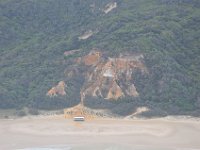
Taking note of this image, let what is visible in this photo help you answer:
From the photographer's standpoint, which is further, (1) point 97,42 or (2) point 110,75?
(1) point 97,42

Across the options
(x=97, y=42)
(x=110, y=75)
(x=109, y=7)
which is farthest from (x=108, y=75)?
(x=109, y=7)

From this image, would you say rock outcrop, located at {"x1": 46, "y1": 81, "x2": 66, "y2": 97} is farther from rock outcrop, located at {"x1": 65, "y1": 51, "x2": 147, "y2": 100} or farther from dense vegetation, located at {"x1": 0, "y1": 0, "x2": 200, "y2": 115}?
rock outcrop, located at {"x1": 65, "y1": 51, "x2": 147, "y2": 100}

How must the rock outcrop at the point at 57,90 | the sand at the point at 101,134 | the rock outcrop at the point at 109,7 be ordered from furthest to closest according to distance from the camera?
the rock outcrop at the point at 109,7, the rock outcrop at the point at 57,90, the sand at the point at 101,134

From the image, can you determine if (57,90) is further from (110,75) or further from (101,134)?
(101,134)

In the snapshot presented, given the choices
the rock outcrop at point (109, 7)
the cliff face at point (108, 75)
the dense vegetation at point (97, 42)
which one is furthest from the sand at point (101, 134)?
the rock outcrop at point (109, 7)

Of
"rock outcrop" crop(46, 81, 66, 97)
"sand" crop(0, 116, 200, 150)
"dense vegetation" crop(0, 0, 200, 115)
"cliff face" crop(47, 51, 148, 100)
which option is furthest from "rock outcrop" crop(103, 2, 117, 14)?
"sand" crop(0, 116, 200, 150)

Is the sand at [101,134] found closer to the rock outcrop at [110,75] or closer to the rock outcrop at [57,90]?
the rock outcrop at [57,90]
